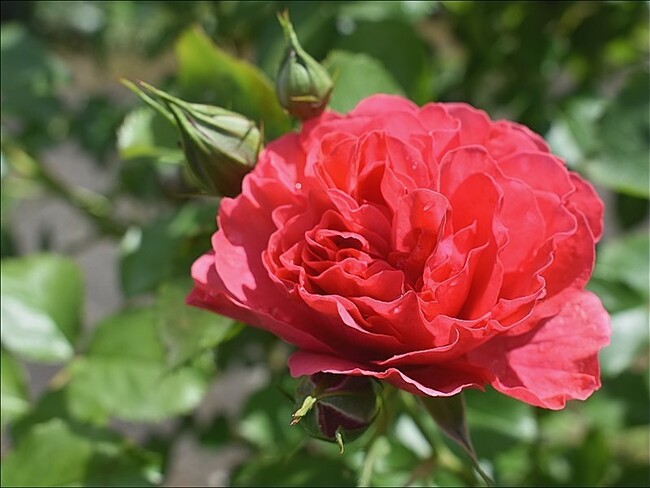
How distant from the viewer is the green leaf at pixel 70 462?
29.5 inches

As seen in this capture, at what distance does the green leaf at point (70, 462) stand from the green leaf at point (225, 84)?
1.05 feet

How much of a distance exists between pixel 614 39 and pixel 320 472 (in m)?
0.74

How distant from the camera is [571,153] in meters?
0.98

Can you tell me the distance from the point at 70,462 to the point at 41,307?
21 centimetres

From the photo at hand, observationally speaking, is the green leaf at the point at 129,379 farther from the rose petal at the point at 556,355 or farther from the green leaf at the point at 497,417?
the rose petal at the point at 556,355

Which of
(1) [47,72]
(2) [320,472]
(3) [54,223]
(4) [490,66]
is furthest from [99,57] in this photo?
(3) [54,223]

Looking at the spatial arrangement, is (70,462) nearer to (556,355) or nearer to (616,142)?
(556,355)

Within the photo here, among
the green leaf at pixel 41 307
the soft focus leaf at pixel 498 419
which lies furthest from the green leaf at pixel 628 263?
the green leaf at pixel 41 307

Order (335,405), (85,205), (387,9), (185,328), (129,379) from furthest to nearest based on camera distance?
(85,205) < (129,379) < (387,9) < (185,328) < (335,405)

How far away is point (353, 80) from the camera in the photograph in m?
0.78

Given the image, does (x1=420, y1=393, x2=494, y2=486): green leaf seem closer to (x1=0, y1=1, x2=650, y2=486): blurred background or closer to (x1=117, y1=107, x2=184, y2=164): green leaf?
(x1=0, y1=1, x2=650, y2=486): blurred background

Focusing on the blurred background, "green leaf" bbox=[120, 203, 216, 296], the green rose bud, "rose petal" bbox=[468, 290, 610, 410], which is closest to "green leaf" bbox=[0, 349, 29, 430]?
the blurred background

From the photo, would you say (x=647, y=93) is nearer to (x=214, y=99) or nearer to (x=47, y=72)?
(x=214, y=99)

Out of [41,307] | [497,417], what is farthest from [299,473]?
[41,307]
